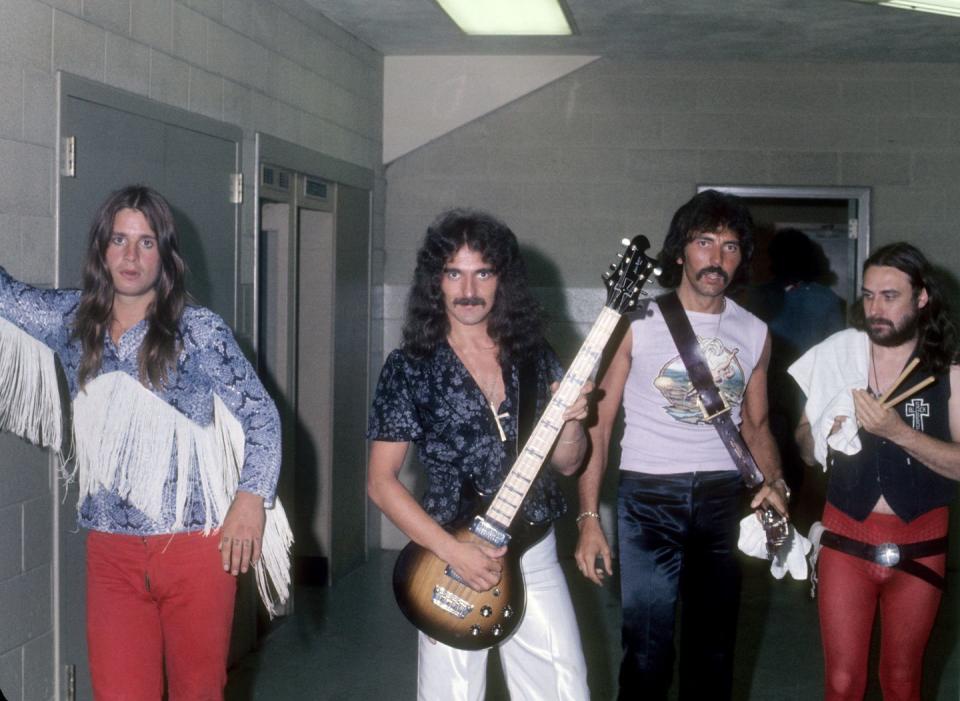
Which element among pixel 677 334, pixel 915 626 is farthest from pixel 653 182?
pixel 915 626

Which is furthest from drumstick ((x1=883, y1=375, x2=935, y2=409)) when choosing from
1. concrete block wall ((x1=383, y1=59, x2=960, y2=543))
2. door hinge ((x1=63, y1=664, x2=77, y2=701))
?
concrete block wall ((x1=383, y1=59, x2=960, y2=543))

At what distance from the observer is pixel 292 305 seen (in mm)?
4871

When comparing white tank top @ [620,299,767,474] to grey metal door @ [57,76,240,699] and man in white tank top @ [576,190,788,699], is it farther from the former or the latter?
grey metal door @ [57,76,240,699]

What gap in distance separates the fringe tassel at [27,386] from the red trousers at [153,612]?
0.34 m

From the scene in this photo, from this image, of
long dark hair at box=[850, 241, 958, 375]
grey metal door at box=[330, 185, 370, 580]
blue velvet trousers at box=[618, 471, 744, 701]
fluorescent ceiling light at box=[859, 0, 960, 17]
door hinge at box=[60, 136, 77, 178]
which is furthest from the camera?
grey metal door at box=[330, 185, 370, 580]

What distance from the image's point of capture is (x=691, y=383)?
2963 mm

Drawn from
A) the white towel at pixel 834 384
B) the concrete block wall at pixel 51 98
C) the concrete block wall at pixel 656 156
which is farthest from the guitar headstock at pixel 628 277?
the concrete block wall at pixel 656 156

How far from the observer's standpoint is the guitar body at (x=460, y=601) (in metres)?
2.41

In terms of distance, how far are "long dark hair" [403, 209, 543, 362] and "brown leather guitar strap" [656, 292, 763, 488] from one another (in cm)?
57

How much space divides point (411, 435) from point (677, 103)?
4.04 metres

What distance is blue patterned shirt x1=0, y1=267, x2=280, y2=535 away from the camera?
248 cm

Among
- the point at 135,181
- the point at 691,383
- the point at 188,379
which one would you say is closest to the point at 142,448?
the point at 188,379

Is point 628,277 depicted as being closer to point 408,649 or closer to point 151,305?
point 151,305

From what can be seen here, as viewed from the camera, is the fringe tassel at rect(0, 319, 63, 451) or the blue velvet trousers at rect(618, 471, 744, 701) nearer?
the fringe tassel at rect(0, 319, 63, 451)
